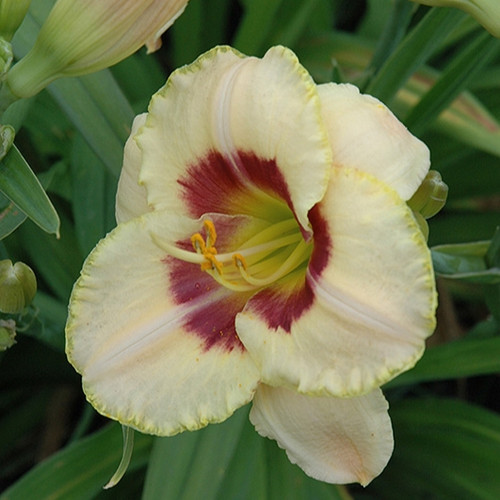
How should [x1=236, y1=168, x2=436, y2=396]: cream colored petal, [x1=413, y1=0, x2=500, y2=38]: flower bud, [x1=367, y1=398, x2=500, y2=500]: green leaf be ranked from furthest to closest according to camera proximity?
[x1=367, y1=398, x2=500, y2=500]: green leaf < [x1=413, y1=0, x2=500, y2=38]: flower bud < [x1=236, y1=168, x2=436, y2=396]: cream colored petal

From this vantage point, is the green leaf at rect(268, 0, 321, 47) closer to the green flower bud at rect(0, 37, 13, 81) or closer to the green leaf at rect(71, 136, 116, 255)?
the green leaf at rect(71, 136, 116, 255)

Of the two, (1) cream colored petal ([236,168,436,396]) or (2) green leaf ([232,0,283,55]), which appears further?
(2) green leaf ([232,0,283,55])

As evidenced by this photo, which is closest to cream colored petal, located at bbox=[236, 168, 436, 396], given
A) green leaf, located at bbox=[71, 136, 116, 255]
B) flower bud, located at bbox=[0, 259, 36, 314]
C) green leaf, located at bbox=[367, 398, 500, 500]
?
flower bud, located at bbox=[0, 259, 36, 314]

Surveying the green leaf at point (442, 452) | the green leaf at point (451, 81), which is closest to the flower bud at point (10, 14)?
the green leaf at point (451, 81)

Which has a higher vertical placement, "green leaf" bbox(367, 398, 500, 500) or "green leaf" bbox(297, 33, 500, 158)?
"green leaf" bbox(297, 33, 500, 158)

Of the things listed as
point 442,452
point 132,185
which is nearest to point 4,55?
point 132,185
